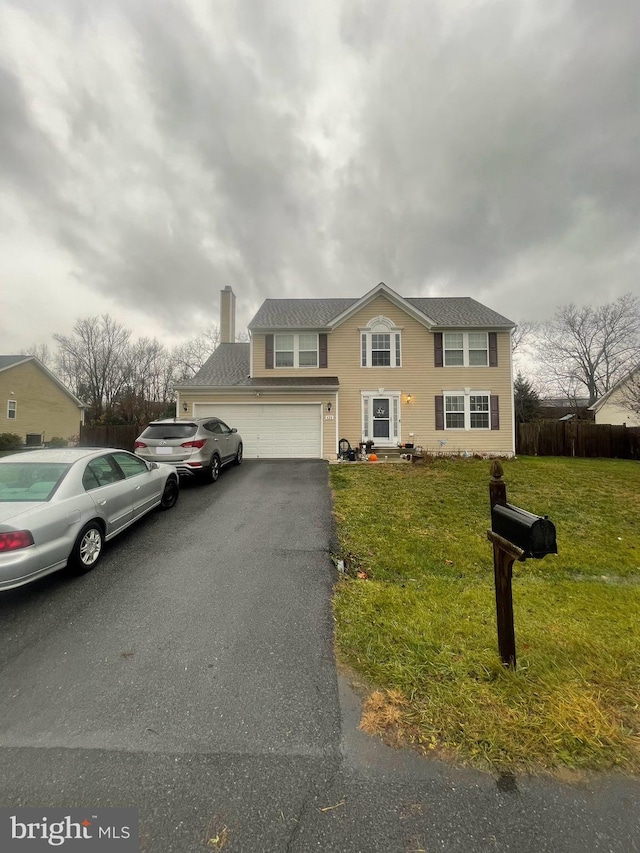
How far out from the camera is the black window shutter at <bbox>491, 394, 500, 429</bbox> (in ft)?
48.0

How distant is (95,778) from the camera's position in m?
1.69

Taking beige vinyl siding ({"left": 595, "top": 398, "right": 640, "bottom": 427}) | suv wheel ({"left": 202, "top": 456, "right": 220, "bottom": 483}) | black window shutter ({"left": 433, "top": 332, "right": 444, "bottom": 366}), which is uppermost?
black window shutter ({"left": 433, "top": 332, "right": 444, "bottom": 366})

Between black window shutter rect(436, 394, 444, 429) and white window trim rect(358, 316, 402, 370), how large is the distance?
90.2 inches

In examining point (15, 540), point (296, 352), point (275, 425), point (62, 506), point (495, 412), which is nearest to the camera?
point (15, 540)

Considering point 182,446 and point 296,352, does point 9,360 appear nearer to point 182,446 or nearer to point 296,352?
point 296,352

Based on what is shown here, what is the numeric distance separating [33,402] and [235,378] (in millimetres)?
20556

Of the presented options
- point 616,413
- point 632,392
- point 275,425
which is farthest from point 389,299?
point 616,413

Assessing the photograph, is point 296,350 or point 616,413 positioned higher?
point 296,350

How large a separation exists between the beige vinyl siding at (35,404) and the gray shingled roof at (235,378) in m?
17.4

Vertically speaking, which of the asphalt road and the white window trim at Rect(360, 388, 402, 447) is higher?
the white window trim at Rect(360, 388, 402, 447)

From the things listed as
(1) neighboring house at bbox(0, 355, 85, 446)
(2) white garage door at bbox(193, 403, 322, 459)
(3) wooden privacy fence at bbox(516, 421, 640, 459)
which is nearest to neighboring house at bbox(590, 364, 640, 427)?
(3) wooden privacy fence at bbox(516, 421, 640, 459)

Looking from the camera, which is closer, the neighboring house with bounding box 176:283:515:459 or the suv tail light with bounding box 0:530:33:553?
the suv tail light with bounding box 0:530:33:553

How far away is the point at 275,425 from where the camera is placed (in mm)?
13484

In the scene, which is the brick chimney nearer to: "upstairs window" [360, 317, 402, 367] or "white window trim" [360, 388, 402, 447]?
"upstairs window" [360, 317, 402, 367]
